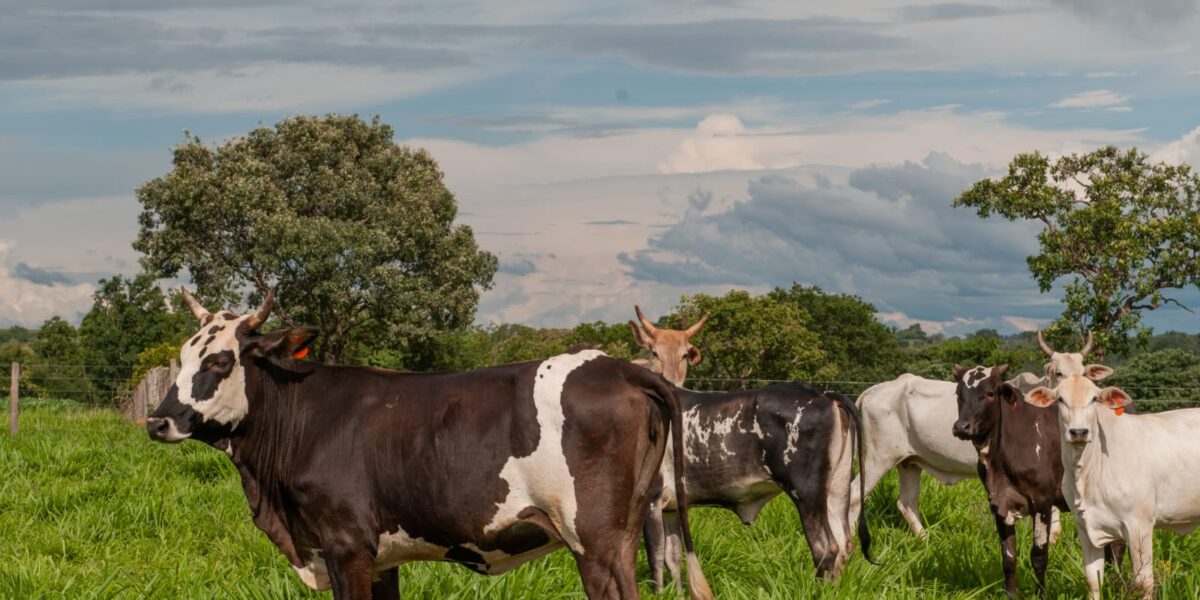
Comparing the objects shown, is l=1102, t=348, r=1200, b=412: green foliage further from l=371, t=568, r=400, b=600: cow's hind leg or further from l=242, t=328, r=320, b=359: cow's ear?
l=242, t=328, r=320, b=359: cow's ear

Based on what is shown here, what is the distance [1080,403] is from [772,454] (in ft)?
8.24

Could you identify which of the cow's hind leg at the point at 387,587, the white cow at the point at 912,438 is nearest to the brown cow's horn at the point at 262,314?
the cow's hind leg at the point at 387,587

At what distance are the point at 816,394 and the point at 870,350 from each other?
2453 inches

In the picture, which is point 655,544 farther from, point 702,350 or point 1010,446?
point 702,350

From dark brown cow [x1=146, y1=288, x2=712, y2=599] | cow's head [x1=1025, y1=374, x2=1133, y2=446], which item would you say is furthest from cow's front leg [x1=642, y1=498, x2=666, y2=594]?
cow's head [x1=1025, y1=374, x2=1133, y2=446]

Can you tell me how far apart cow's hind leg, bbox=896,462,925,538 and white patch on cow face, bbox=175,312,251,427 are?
713cm

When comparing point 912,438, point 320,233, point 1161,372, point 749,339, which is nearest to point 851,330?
point 749,339

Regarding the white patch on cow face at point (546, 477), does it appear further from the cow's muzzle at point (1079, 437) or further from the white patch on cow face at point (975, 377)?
the white patch on cow face at point (975, 377)

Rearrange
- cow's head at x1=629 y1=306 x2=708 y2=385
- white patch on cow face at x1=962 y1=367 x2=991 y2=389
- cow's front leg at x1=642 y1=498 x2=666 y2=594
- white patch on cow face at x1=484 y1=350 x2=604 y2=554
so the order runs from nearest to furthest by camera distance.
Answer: white patch on cow face at x1=484 y1=350 x2=604 y2=554 < cow's front leg at x1=642 y1=498 x2=666 y2=594 < white patch on cow face at x1=962 y1=367 x2=991 y2=389 < cow's head at x1=629 y1=306 x2=708 y2=385

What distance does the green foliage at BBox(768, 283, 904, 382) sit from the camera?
69938 mm

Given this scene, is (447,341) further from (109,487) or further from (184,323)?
(109,487)

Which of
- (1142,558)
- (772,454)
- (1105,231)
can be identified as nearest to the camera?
(1142,558)

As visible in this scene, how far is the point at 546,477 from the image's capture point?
6.14 metres

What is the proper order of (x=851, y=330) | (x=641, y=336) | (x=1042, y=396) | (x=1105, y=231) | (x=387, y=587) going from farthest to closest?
(x=851, y=330)
(x=1105, y=231)
(x=641, y=336)
(x=1042, y=396)
(x=387, y=587)
